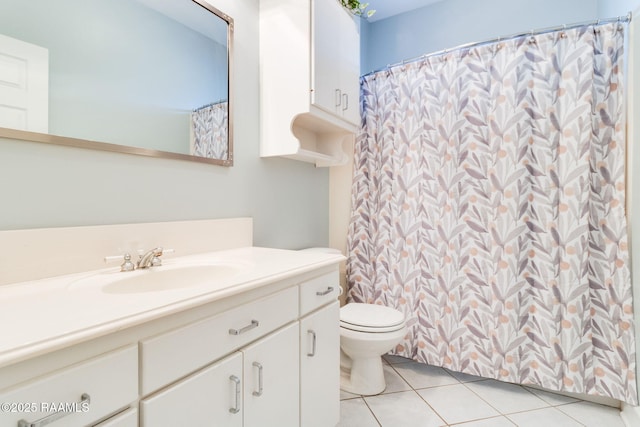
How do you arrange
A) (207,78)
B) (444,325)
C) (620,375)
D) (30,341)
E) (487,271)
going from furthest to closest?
(444,325)
(487,271)
(620,375)
(207,78)
(30,341)

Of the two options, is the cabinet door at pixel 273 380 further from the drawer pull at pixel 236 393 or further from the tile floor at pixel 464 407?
the tile floor at pixel 464 407

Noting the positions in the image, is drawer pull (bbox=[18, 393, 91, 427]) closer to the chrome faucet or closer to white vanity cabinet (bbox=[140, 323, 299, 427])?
white vanity cabinet (bbox=[140, 323, 299, 427])

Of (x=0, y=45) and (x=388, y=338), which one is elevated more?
(x=0, y=45)

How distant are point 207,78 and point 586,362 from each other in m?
2.37

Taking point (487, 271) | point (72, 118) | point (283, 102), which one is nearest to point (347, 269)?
point (487, 271)

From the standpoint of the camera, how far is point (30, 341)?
19.8 inches

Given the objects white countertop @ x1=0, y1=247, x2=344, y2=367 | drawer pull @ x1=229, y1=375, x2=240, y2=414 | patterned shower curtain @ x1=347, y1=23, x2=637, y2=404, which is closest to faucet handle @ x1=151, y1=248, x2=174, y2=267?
white countertop @ x1=0, y1=247, x2=344, y2=367

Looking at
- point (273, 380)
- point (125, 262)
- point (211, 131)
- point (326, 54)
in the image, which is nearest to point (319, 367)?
point (273, 380)

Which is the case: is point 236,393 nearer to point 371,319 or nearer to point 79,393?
point 79,393

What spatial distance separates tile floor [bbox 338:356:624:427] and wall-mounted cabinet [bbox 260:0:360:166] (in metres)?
1.40

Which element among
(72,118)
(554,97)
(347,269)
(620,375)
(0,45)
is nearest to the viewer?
(0,45)

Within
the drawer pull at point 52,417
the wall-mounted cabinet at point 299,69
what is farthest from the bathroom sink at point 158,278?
the wall-mounted cabinet at point 299,69

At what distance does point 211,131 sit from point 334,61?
81cm

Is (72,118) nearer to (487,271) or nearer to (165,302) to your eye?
(165,302)
